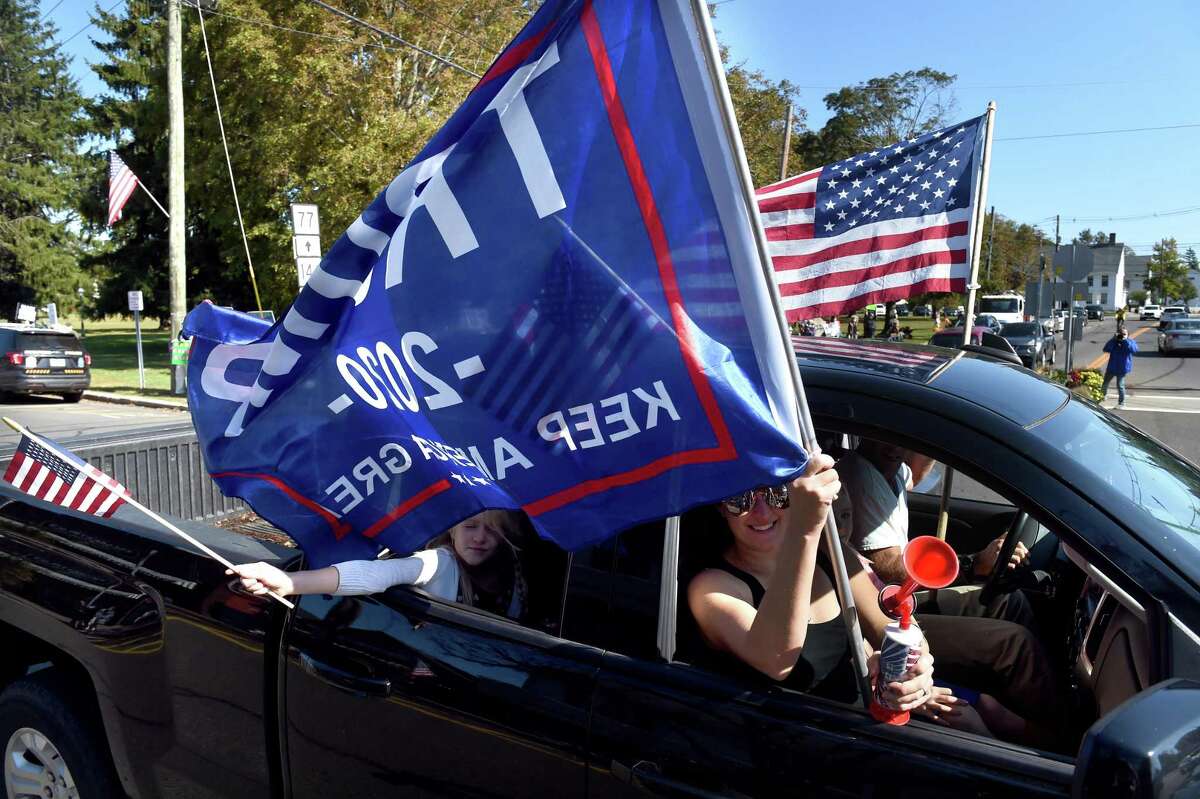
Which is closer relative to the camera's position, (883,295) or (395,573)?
(395,573)

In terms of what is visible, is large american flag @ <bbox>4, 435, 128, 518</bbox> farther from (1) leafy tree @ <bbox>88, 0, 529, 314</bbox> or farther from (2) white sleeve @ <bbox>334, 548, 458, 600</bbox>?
(1) leafy tree @ <bbox>88, 0, 529, 314</bbox>

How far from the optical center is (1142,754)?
1268 millimetres

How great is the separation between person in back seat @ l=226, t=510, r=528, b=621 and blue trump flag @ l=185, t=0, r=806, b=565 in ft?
0.41

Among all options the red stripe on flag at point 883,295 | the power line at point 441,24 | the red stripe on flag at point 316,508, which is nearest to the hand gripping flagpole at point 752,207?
the red stripe on flag at point 316,508

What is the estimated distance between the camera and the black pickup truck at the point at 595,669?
1.68 m

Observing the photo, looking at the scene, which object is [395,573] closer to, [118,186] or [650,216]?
[650,216]

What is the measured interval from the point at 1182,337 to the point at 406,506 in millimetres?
45634

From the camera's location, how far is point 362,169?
20312mm

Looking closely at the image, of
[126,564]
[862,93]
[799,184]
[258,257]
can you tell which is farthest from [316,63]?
[862,93]

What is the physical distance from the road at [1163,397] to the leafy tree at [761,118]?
Answer: 524 inches

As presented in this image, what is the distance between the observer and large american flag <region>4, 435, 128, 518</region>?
2184 mm

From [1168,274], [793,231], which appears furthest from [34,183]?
[1168,274]

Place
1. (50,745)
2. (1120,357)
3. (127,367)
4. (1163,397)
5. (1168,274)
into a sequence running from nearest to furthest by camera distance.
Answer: (50,745), (1120,357), (1163,397), (127,367), (1168,274)

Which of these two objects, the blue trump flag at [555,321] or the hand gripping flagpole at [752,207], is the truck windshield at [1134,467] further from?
the blue trump flag at [555,321]
